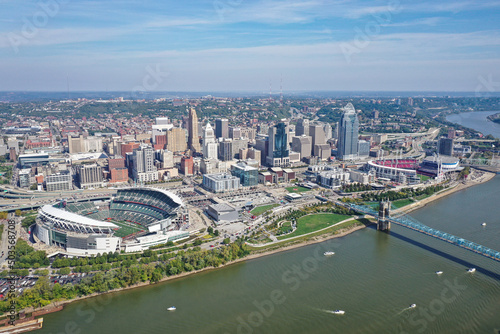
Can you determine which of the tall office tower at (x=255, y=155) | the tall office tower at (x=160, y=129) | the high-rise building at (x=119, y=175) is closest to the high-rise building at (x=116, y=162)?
the high-rise building at (x=119, y=175)

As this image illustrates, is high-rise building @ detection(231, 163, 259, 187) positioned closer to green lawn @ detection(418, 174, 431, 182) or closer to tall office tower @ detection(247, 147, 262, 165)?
tall office tower @ detection(247, 147, 262, 165)

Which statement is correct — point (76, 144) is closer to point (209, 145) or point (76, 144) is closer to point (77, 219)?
point (209, 145)

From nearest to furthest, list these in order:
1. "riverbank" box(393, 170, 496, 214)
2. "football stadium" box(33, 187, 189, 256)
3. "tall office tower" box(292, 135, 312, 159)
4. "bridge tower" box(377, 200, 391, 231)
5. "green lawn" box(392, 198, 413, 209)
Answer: "football stadium" box(33, 187, 189, 256) → "bridge tower" box(377, 200, 391, 231) → "riverbank" box(393, 170, 496, 214) → "green lawn" box(392, 198, 413, 209) → "tall office tower" box(292, 135, 312, 159)

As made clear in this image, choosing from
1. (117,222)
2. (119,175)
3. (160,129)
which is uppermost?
(160,129)

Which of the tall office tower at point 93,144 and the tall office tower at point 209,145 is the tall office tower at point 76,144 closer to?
the tall office tower at point 93,144

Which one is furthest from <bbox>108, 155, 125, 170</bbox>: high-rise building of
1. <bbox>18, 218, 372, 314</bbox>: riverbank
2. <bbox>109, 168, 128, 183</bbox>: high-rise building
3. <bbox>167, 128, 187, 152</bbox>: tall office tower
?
<bbox>18, 218, 372, 314</bbox>: riverbank

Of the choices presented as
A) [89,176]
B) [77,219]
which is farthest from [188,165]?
[77,219]

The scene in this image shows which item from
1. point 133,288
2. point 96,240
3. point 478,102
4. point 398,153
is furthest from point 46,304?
point 478,102
